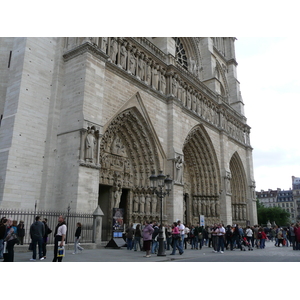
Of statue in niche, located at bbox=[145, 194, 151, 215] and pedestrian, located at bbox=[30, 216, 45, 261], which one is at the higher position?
statue in niche, located at bbox=[145, 194, 151, 215]

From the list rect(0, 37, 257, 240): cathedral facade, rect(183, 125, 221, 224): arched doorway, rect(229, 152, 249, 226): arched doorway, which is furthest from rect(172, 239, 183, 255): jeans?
rect(229, 152, 249, 226): arched doorway

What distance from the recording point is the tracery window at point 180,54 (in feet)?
83.9

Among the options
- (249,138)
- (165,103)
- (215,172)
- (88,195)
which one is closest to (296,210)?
(249,138)

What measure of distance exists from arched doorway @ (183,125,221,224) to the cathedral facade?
8 centimetres

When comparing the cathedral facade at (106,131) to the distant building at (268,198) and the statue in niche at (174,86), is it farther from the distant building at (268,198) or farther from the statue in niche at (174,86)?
the distant building at (268,198)

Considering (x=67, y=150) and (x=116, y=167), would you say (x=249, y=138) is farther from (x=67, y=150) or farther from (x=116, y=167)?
(x=67, y=150)

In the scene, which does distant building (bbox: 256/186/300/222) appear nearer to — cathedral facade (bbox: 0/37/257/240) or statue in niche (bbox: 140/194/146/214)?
cathedral facade (bbox: 0/37/257/240)

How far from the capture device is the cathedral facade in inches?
491

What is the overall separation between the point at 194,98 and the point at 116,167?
9499 mm

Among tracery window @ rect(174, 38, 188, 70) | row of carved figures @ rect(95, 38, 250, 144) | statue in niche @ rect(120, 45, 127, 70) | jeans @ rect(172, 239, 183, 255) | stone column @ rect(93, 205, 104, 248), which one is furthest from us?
tracery window @ rect(174, 38, 188, 70)

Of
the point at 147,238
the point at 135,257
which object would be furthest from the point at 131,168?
the point at 135,257

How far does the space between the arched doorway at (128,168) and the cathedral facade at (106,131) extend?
0.06 meters

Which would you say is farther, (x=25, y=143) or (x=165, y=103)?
(x=165, y=103)

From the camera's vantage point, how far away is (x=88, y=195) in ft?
40.1
